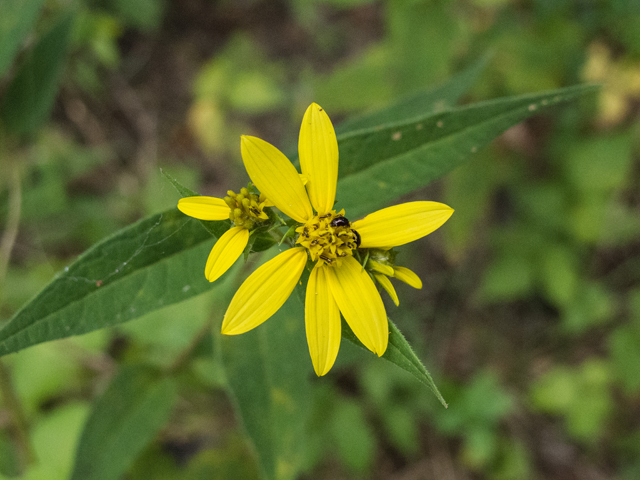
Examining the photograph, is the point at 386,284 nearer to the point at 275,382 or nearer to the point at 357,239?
the point at 357,239

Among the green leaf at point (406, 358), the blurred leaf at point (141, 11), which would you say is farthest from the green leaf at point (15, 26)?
the blurred leaf at point (141, 11)

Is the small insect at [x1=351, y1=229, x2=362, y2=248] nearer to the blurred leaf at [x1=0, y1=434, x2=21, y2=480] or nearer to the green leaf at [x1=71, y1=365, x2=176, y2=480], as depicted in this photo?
the green leaf at [x1=71, y1=365, x2=176, y2=480]

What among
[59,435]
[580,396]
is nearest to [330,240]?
[59,435]

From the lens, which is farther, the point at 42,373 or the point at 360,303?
the point at 42,373

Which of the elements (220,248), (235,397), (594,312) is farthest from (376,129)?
(594,312)

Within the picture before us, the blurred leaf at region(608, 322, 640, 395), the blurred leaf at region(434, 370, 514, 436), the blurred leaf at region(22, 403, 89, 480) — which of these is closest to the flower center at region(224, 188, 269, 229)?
the blurred leaf at region(22, 403, 89, 480)

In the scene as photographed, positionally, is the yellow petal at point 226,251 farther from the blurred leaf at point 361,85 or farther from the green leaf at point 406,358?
the blurred leaf at point 361,85
